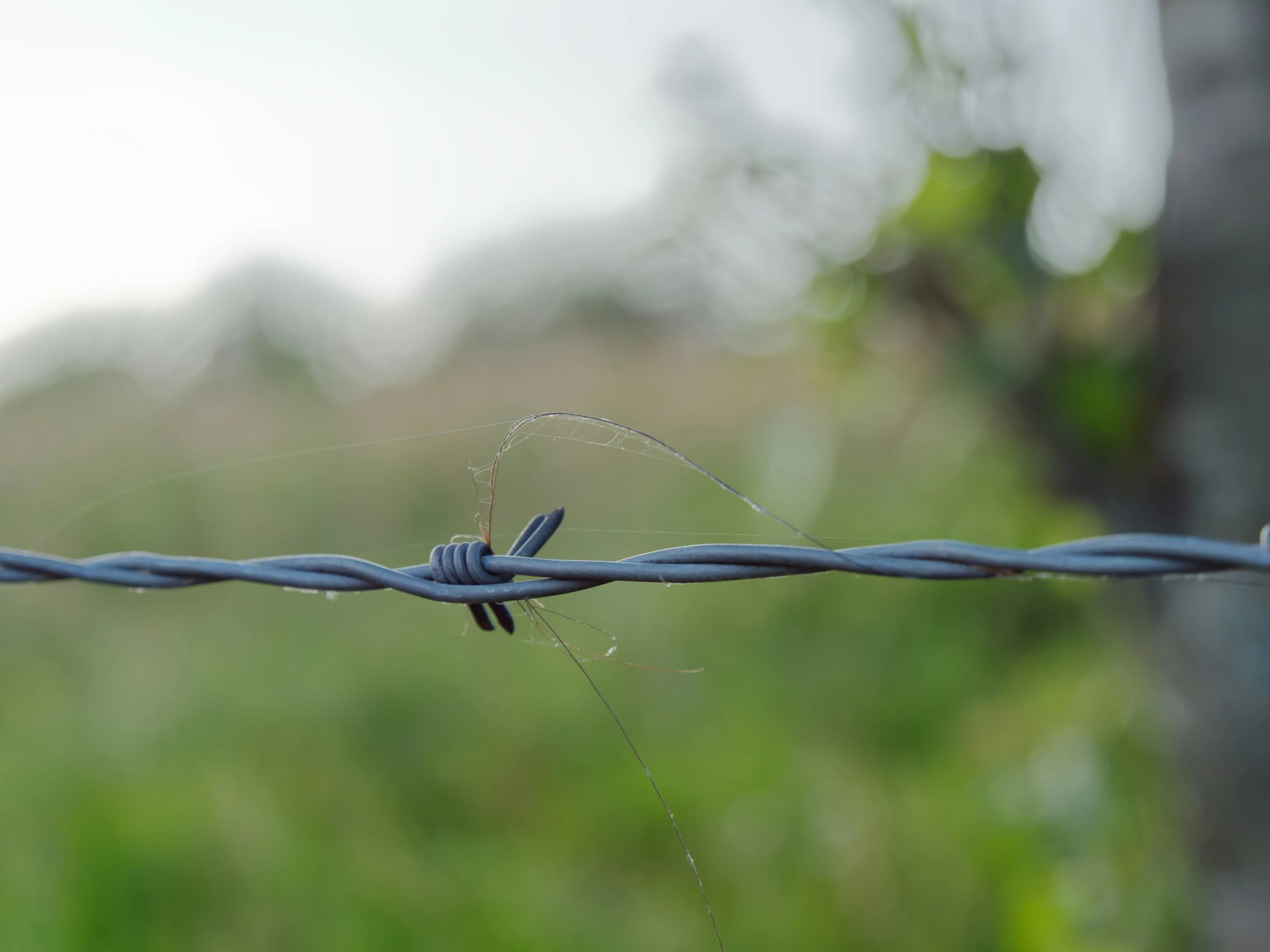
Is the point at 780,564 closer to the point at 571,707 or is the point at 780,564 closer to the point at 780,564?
the point at 780,564

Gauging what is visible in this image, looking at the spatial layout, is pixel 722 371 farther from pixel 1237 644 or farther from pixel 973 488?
pixel 1237 644

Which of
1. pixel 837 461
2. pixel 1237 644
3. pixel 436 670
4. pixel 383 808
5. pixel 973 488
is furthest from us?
pixel 436 670

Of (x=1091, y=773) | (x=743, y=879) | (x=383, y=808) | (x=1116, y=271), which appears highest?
(x=1116, y=271)

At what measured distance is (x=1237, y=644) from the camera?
6.12ft

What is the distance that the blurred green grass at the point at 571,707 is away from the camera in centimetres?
237

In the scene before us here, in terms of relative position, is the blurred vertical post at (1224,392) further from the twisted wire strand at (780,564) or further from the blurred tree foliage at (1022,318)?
the twisted wire strand at (780,564)

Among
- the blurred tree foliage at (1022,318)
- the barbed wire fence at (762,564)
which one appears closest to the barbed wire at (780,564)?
A: the barbed wire fence at (762,564)

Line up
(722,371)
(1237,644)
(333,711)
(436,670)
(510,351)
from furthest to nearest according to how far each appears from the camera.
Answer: (510,351) → (722,371) → (436,670) → (333,711) → (1237,644)

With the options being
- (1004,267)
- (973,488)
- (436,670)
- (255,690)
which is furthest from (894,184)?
(255,690)

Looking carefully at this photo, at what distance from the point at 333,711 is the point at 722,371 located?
119 inches

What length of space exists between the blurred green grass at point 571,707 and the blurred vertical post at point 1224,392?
0.32 m

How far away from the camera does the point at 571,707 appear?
394 cm

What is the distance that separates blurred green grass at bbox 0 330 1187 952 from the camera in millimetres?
2367

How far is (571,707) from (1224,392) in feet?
9.54
